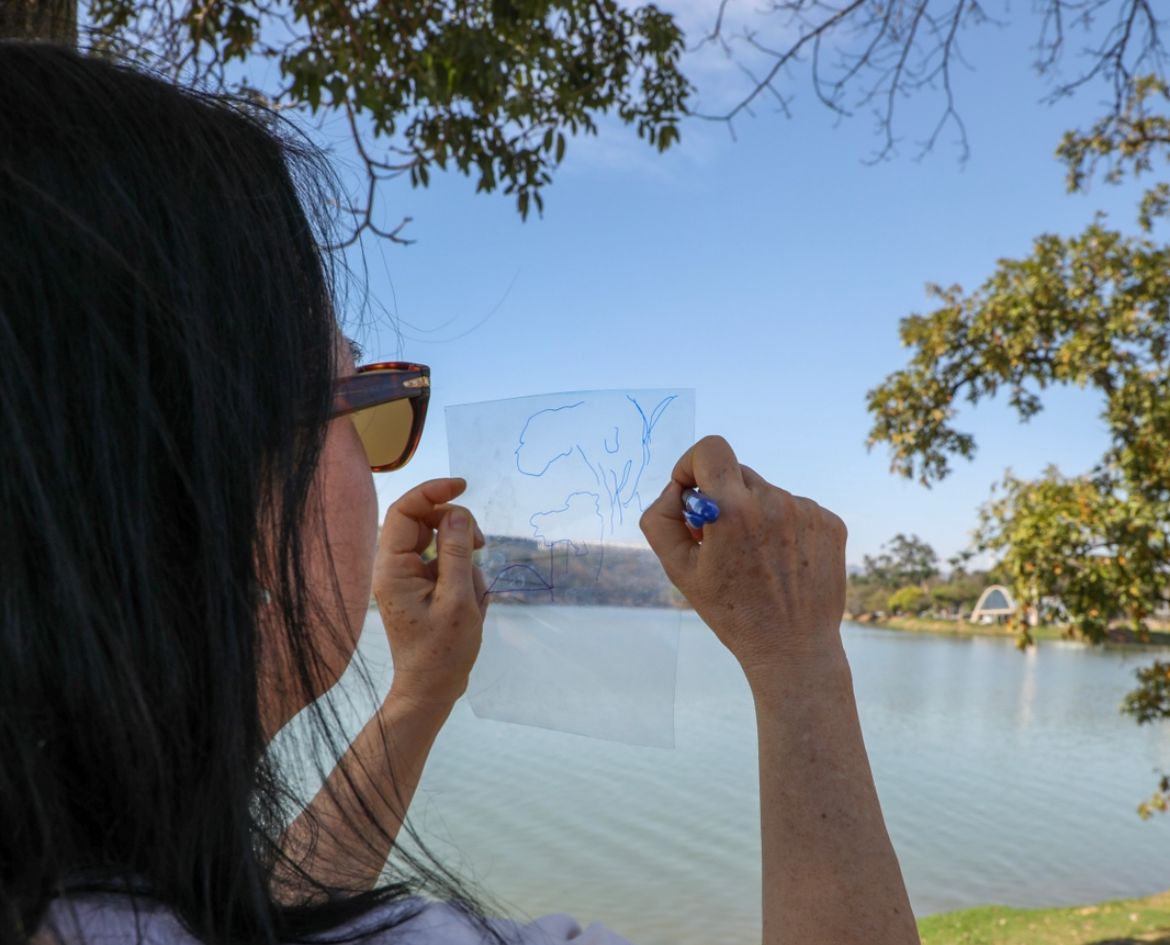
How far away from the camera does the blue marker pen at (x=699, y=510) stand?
1.02 m

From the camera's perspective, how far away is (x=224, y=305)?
71 centimetres

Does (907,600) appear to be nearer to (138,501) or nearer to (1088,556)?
(1088,556)

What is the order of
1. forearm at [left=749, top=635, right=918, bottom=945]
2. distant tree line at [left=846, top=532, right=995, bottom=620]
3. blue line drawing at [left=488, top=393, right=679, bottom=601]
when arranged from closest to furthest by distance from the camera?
1. forearm at [left=749, top=635, right=918, bottom=945]
2. blue line drawing at [left=488, top=393, right=679, bottom=601]
3. distant tree line at [left=846, top=532, right=995, bottom=620]

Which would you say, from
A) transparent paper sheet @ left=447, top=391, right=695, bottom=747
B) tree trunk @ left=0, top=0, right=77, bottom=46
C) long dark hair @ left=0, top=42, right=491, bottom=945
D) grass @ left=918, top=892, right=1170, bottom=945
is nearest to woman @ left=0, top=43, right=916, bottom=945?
long dark hair @ left=0, top=42, right=491, bottom=945

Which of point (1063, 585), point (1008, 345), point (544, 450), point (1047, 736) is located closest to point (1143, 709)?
point (1063, 585)

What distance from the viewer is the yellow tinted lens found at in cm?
105

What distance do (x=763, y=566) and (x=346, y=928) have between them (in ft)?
1.78

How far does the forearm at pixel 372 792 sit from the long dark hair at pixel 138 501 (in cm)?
33

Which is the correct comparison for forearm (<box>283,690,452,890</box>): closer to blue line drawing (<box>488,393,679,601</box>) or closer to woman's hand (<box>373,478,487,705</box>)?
woman's hand (<box>373,478,487,705</box>)

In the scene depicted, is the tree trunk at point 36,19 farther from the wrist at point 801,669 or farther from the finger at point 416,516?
the wrist at point 801,669

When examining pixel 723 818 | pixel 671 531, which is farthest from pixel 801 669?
pixel 723 818

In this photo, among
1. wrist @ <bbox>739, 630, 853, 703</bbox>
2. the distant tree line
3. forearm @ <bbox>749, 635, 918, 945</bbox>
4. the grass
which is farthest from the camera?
the distant tree line

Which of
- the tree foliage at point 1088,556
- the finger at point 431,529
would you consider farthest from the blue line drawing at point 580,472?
the tree foliage at point 1088,556

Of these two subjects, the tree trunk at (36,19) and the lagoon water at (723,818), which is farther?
the lagoon water at (723,818)
